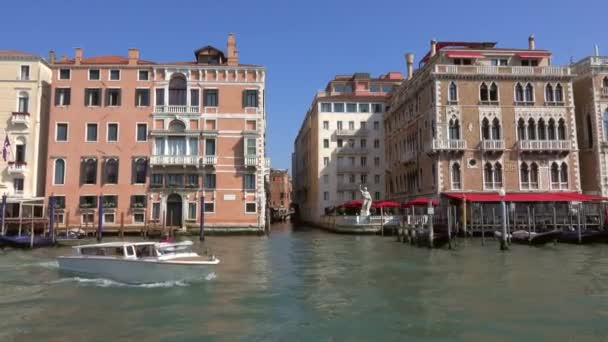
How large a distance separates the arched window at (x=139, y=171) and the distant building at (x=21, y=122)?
5.90 m

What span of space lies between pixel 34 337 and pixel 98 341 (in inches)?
42.3

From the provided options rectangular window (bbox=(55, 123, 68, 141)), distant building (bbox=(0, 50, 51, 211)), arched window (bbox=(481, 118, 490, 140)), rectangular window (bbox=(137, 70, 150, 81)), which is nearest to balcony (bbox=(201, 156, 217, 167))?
rectangular window (bbox=(137, 70, 150, 81))

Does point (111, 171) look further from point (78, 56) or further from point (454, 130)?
point (454, 130)

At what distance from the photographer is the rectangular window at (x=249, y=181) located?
3142 centimetres

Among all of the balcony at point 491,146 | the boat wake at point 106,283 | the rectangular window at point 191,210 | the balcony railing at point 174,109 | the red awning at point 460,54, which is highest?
the red awning at point 460,54

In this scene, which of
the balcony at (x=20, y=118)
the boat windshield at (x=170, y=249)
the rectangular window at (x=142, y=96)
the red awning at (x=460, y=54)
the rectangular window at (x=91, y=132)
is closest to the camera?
the boat windshield at (x=170, y=249)

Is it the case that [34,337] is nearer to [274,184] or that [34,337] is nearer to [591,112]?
[591,112]

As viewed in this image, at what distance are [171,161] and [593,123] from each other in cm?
2690

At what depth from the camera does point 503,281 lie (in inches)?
485

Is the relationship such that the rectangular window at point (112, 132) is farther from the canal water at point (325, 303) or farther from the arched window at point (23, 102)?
the canal water at point (325, 303)

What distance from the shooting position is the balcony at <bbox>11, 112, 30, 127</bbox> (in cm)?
3050

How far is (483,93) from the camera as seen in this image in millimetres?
31688

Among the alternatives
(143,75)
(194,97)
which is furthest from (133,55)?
(194,97)

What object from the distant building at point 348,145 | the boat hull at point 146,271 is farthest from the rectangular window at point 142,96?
the boat hull at point 146,271
